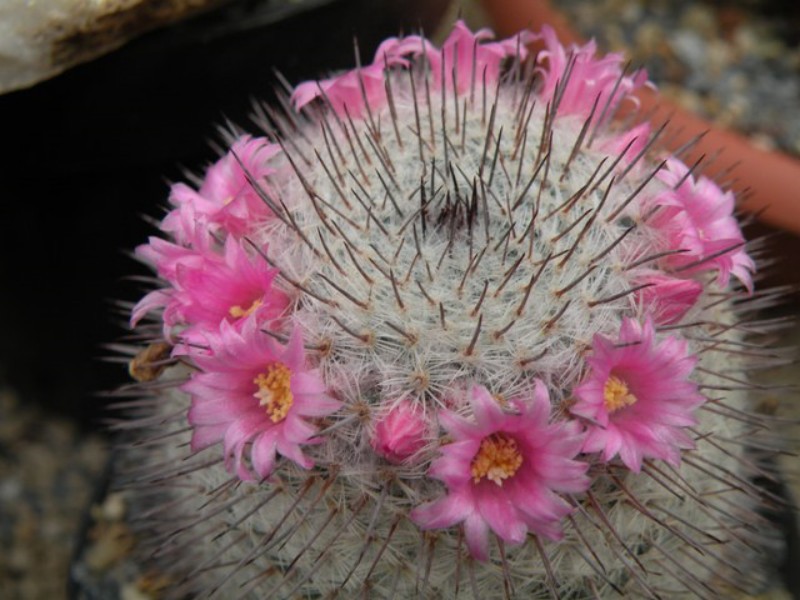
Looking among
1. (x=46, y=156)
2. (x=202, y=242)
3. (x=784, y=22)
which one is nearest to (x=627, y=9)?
(x=784, y=22)

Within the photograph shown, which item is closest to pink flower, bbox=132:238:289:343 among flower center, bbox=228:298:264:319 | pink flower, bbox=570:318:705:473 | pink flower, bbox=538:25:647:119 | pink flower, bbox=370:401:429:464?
flower center, bbox=228:298:264:319

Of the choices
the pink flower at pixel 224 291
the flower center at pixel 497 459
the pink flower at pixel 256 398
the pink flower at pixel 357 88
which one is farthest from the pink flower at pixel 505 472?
the pink flower at pixel 357 88

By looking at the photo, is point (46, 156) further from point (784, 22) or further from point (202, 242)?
point (784, 22)

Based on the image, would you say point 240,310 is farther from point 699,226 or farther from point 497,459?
point 699,226

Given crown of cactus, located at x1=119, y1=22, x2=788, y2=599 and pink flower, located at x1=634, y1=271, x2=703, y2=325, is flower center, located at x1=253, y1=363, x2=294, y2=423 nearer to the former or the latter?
crown of cactus, located at x1=119, y1=22, x2=788, y2=599

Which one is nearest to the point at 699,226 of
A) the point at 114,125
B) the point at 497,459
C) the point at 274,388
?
the point at 497,459

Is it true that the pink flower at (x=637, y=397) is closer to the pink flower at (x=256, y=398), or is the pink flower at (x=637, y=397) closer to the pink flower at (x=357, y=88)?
the pink flower at (x=256, y=398)
